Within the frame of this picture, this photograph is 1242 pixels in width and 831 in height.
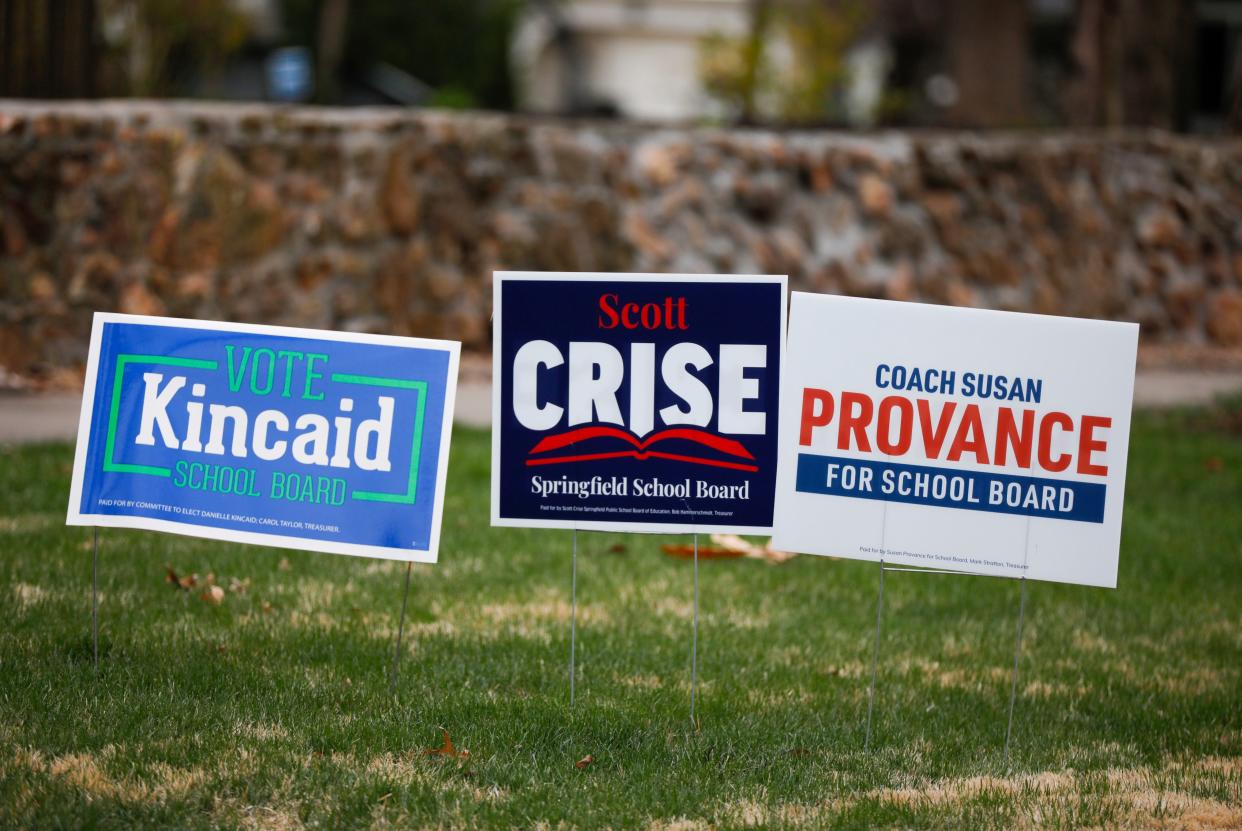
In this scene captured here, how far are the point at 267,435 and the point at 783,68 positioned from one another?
50.0 ft

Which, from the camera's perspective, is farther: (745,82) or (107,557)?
(745,82)

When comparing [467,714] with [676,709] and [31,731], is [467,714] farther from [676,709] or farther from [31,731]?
[31,731]

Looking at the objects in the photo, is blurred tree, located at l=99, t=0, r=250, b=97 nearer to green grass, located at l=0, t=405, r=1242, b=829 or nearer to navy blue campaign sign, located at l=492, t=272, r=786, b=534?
green grass, located at l=0, t=405, r=1242, b=829

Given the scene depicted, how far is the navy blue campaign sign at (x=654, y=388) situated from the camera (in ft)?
13.4

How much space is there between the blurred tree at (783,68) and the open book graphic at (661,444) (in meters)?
12.9

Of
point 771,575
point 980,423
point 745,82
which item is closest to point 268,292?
point 771,575

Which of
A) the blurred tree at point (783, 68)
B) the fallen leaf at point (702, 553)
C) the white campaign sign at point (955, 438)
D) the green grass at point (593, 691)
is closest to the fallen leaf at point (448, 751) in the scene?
the green grass at point (593, 691)

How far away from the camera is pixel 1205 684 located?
4812 mm

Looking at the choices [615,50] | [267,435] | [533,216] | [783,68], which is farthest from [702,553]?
[615,50]

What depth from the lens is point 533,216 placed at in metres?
10.9

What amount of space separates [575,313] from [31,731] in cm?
192

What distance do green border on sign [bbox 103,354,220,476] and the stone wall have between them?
19.8ft

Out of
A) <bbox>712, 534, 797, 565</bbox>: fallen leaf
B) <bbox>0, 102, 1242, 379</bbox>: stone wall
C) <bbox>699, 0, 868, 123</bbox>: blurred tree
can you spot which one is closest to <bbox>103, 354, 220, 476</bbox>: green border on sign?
<bbox>712, 534, 797, 565</bbox>: fallen leaf

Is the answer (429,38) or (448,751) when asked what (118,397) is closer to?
(448,751)
